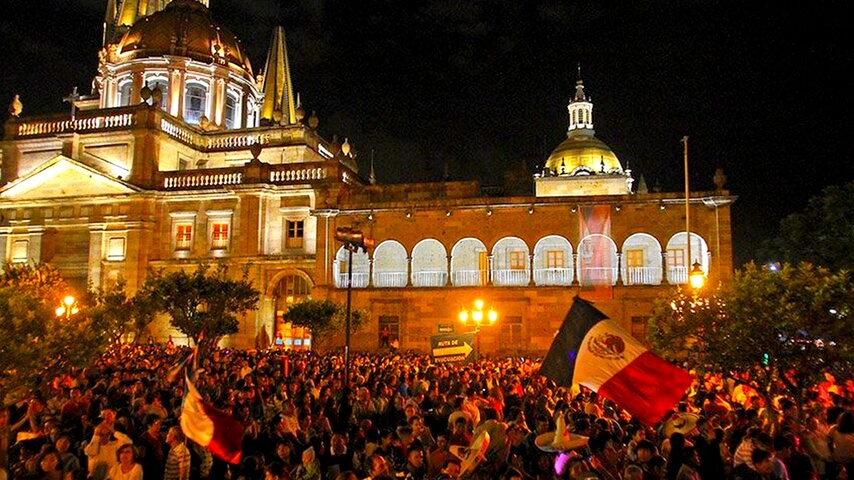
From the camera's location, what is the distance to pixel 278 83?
53.8 meters

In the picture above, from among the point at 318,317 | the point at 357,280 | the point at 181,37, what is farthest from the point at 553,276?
the point at 181,37

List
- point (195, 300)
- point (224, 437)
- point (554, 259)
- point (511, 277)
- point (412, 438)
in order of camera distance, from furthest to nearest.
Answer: point (554, 259) < point (511, 277) < point (195, 300) < point (412, 438) < point (224, 437)

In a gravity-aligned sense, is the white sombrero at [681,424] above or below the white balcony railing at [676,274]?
below

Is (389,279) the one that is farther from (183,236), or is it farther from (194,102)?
(194,102)

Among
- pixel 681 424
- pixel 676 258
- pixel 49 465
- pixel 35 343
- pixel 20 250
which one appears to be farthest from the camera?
pixel 20 250

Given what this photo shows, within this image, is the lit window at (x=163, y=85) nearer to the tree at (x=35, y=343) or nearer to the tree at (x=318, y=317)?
the tree at (x=318, y=317)

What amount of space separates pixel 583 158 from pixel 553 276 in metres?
19.9

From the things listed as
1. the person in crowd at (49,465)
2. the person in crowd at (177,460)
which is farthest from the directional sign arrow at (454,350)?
the person in crowd at (49,465)

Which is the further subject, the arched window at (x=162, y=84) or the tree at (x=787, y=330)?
the arched window at (x=162, y=84)

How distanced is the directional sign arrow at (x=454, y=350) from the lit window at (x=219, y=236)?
72.1 feet

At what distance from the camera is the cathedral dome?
45438 millimetres

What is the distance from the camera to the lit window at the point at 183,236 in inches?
1511

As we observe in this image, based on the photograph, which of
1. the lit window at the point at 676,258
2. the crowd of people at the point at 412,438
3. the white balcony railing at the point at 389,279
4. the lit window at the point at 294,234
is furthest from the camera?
the lit window at the point at 294,234

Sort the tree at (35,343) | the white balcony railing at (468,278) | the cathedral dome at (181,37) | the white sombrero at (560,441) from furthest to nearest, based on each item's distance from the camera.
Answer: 1. the cathedral dome at (181,37)
2. the white balcony railing at (468,278)
3. the tree at (35,343)
4. the white sombrero at (560,441)
